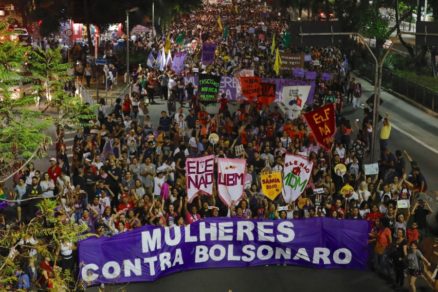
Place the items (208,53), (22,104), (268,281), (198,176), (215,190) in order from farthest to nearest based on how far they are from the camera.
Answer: (208,53) < (215,190) < (198,176) < (268,281) < (22,104)

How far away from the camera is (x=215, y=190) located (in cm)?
1744

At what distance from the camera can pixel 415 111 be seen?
3625 centimetres

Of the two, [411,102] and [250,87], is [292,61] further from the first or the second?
[250,87]

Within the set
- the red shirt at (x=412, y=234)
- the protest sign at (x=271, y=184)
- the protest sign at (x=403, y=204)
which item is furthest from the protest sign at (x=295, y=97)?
the red shirt at (x=412, y=234)

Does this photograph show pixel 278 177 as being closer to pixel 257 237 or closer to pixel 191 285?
pixel 257 237

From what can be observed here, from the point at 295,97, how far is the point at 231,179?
814 centimetres

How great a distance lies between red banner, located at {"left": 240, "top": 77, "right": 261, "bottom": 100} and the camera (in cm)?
2558

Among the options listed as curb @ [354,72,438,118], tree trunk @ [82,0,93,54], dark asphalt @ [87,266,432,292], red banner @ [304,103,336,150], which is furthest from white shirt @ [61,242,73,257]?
tree trunk @ [82,0,93,54]

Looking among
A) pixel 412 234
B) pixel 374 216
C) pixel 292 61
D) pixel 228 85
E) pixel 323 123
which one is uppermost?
pixel 292 61

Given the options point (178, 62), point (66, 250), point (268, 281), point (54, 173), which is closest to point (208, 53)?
point (178, 62)

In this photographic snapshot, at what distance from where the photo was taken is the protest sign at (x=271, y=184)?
1648 cm

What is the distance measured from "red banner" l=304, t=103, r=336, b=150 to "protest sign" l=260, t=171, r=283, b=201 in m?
2.98

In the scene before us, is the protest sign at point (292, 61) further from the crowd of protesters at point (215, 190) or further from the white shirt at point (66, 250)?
the white shirt at point (66, 250)

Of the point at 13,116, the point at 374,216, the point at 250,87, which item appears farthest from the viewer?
the point at 250,87
